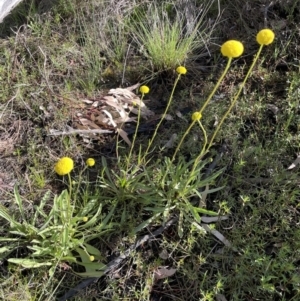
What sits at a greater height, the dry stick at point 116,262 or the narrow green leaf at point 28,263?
the narrow green leaf at point 28,263

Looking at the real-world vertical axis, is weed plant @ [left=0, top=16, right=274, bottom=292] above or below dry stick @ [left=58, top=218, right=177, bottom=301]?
above

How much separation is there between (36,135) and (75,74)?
461 mm

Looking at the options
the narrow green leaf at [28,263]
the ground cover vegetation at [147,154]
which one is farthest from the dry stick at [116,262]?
the narrow green leaf at [28,263]

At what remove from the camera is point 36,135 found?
2.28 m

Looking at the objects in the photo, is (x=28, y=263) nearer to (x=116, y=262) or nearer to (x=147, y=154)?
(x=116, y=262)

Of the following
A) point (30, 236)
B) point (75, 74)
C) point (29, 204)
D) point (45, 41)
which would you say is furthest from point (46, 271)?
point (45, 41)

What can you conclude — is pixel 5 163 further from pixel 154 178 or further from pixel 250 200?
pixel 250 200

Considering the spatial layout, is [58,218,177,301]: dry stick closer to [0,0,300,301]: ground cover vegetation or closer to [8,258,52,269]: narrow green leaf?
[0,0,300,301]: ground cover vegetation

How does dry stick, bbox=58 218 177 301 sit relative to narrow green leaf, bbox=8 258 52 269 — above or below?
below

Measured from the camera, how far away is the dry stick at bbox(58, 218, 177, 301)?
5.92ft

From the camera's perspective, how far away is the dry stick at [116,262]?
1804 mm

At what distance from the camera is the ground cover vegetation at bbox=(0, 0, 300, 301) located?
72.1 inches

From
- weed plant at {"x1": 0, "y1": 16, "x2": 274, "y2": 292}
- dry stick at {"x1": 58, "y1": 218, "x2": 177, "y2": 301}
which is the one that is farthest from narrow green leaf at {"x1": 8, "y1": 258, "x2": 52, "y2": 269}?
dry stick at {"x1": 58, "y1": 218, "x2": 177, "y2": 301}

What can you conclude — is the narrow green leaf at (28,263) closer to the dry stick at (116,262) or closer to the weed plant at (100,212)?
the weed plant at (100,212)
